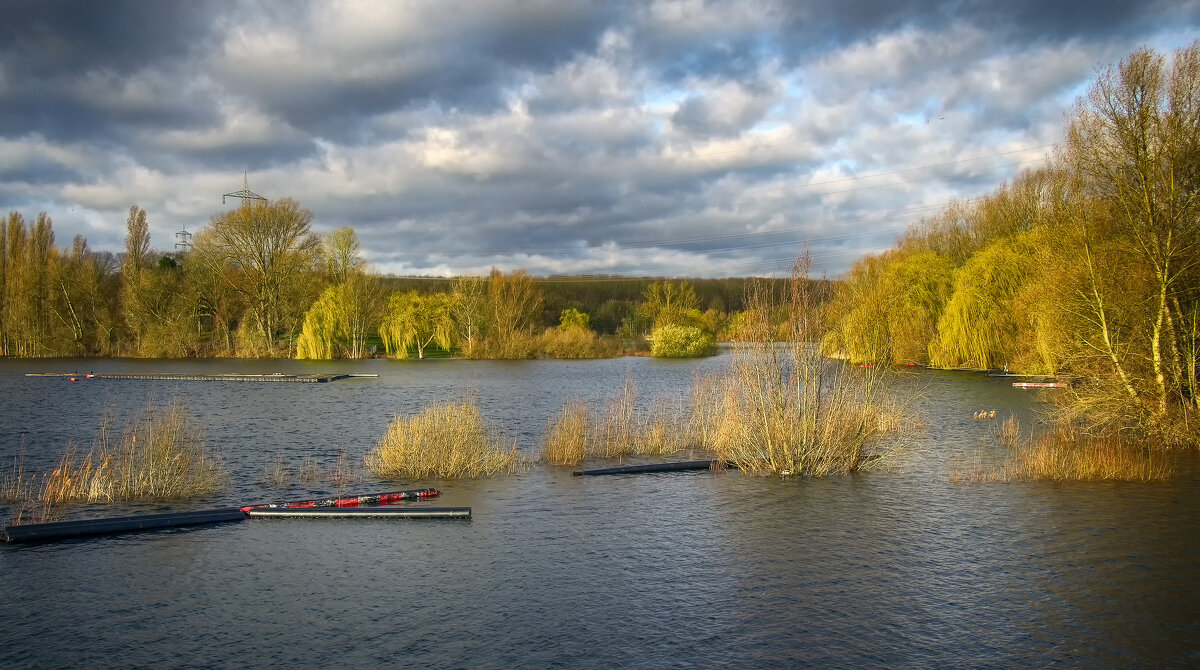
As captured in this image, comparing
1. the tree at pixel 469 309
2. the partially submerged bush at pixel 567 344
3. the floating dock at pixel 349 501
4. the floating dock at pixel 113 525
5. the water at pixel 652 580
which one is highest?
the tree at pixel 469 309

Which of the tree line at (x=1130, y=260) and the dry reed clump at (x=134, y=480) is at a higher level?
the tree line at (x=1130, y=260)

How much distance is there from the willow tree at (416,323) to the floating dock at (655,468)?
53.4 meters

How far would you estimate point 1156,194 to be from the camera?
740 inches

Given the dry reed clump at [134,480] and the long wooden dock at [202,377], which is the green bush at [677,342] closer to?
the long wooden dock at [202,377]

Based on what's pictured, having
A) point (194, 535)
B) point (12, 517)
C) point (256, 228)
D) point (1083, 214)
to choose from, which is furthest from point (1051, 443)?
point (256, 228)

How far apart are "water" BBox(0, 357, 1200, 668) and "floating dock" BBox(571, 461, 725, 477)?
0.36 meters

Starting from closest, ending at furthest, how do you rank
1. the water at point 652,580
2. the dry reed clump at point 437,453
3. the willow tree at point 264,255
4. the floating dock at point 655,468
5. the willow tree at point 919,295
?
1. the water at point 652,580
2. the dry reed clump at point 437,453
3. the floating dock at point 655,468
4. the willow tree at point 919,295
5. the willow tree at point 264,255

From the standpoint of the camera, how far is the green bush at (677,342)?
7175 centimetres

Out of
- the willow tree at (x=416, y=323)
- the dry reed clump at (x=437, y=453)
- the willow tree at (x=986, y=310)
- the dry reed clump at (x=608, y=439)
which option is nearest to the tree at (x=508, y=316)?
the willow tree at (x=416, y=323)

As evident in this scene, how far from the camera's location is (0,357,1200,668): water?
26.9 ft

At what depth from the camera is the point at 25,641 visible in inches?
327

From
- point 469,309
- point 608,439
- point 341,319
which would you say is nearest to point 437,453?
point 608,439

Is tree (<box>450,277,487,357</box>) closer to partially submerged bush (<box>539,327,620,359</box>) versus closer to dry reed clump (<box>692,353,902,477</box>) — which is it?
partially submerged bush (<box>539,327,620,359</box>)

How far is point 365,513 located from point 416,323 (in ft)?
188
